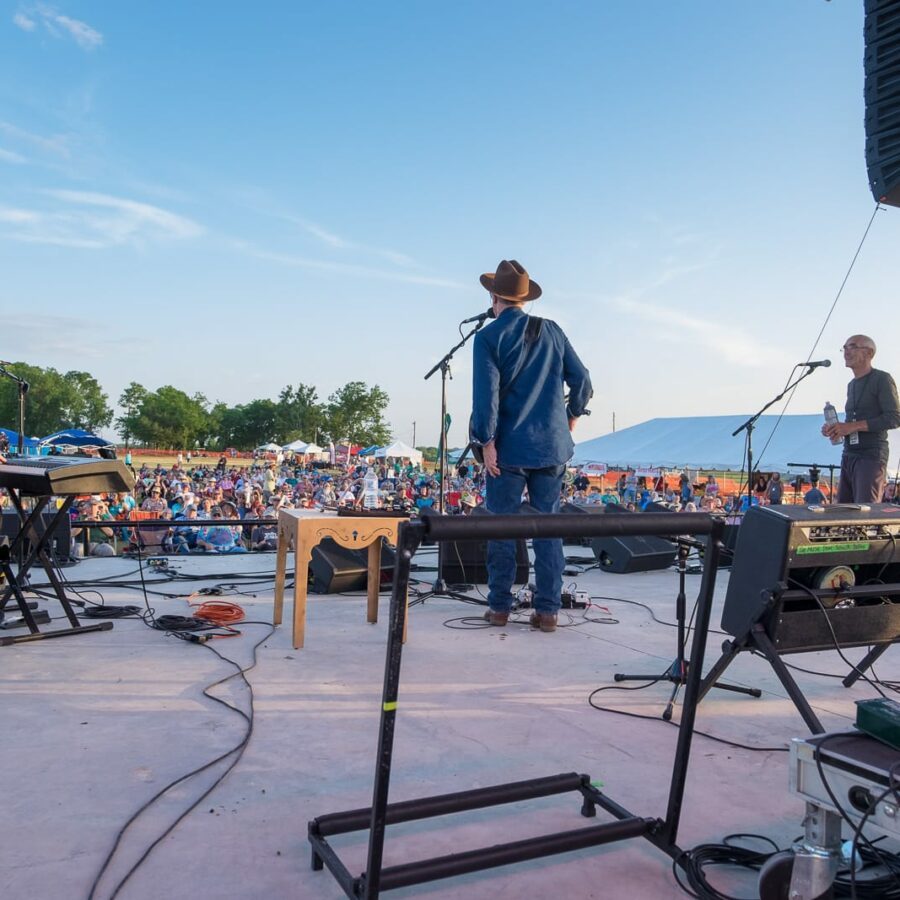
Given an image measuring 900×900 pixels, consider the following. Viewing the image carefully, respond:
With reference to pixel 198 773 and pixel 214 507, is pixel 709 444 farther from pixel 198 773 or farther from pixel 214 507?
pixel 198 773

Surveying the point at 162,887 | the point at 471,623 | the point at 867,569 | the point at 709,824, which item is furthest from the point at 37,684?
the point at 867,569

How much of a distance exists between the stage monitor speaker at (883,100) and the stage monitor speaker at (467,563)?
9.67 ft

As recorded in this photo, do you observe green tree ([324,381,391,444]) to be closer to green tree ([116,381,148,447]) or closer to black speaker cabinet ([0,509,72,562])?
green tree ([116,381,148,447])

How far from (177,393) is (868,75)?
251 feet

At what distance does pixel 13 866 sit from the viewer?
142cm

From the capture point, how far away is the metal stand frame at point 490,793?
44.8 inches

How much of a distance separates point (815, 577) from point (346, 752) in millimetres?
1435

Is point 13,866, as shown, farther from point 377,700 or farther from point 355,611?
point 355,611

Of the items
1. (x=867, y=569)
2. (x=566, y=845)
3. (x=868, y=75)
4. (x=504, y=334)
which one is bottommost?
(x=566, y=845)

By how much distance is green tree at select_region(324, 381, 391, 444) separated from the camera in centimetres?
5981

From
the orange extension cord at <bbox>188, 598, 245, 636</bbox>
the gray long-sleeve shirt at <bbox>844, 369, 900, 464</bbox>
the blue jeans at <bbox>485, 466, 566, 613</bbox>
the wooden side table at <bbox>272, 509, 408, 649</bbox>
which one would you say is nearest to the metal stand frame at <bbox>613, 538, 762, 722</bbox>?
the blue jeans at <bbox>485, 466, 566, 613</bbox>

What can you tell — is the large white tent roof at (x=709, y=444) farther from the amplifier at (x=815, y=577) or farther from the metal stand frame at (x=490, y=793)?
the metal stand frame at (x=490, y=793)

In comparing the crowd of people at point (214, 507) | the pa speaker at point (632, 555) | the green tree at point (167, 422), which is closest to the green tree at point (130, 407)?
the green tree at point (167, 422)

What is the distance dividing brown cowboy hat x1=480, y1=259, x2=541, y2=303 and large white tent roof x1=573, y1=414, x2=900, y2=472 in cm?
1309
